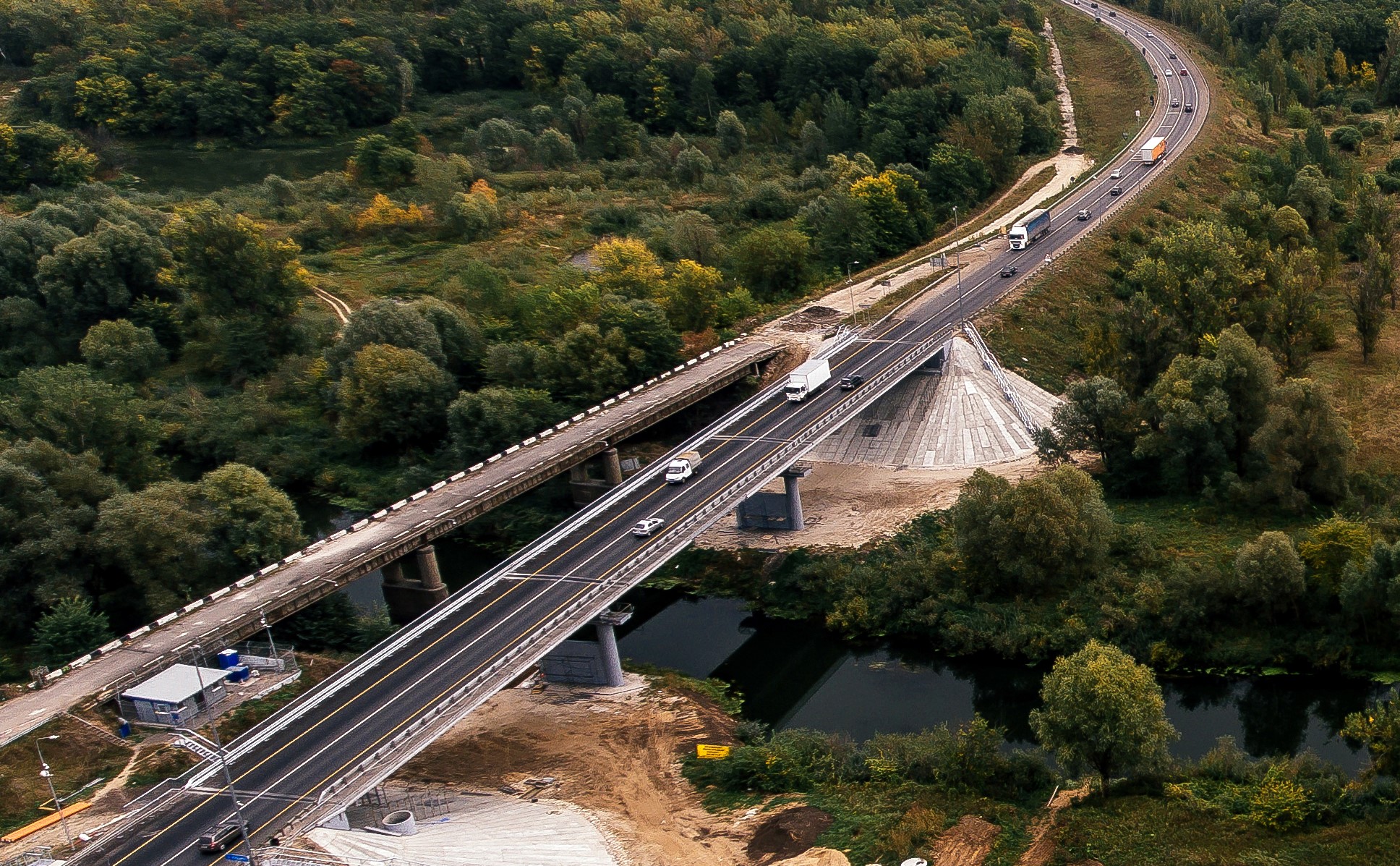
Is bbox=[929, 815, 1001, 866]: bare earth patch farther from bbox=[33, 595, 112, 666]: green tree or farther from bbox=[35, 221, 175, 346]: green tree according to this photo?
bbox=[35, 221, 175, 346]: green tree

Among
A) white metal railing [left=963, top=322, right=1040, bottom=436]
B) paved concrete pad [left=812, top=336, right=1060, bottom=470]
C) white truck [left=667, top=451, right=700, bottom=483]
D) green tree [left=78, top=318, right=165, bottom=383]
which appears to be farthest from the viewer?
green tree [left=78, top=318, right=165, bottom=383]

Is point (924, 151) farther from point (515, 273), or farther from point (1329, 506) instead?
point (1329, 506)

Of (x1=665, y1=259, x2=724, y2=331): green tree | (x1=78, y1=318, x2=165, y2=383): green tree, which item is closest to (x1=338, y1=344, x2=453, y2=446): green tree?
(x1=665, y1=259, x2=724, y2=331): green tree

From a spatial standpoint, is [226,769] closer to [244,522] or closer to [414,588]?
[414,588]

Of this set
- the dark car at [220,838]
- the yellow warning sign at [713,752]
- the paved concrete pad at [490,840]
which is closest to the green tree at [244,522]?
the paved concrete pad at [490,840]

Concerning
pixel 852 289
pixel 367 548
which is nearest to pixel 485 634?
pixel 367 548

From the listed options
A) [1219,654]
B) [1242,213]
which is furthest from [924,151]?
[1219,654]
